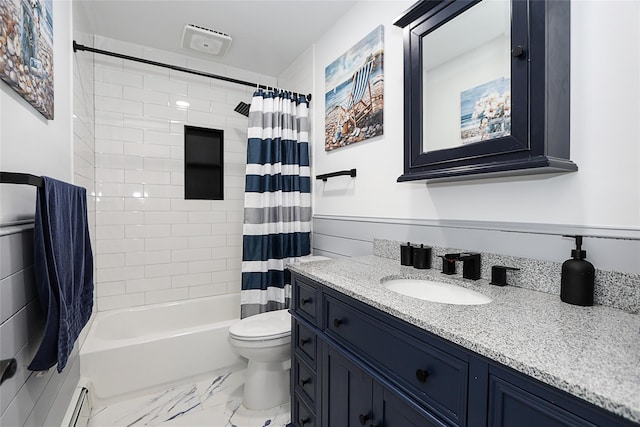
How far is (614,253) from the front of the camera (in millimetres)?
915

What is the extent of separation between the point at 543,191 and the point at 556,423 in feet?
2.66

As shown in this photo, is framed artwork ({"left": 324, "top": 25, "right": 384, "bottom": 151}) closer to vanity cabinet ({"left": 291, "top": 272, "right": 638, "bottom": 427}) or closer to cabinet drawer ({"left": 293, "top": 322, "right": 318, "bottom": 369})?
vanity cabinet ({"left": 291, "top": 272, "right": 638, "bottom": 427})

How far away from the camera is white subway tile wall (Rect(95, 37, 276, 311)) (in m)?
2.44

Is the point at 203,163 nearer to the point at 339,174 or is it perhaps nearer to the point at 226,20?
the point at 226,20

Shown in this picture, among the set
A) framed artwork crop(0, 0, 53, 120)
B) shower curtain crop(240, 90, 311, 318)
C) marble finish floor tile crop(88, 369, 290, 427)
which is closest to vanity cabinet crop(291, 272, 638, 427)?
marble finish floor tile crop(88, 369, 290, 427)

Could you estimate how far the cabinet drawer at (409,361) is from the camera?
74 centimetres

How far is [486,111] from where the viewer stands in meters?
1.15

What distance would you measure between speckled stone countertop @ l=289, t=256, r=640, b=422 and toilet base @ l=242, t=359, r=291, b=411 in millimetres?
1066

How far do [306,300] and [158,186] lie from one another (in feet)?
Answer: 6.25

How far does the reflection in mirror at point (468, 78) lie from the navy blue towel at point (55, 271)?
4.84ft

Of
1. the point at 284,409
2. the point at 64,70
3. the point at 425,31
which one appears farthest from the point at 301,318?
the point at 64,70

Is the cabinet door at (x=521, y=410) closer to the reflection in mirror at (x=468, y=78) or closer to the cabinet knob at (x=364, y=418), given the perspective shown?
the cabinet knob at (x=364, y=418)

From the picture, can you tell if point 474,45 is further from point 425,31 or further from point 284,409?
point 284,409

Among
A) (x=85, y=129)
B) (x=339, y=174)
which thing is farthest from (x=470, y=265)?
(x=85, y=129)
